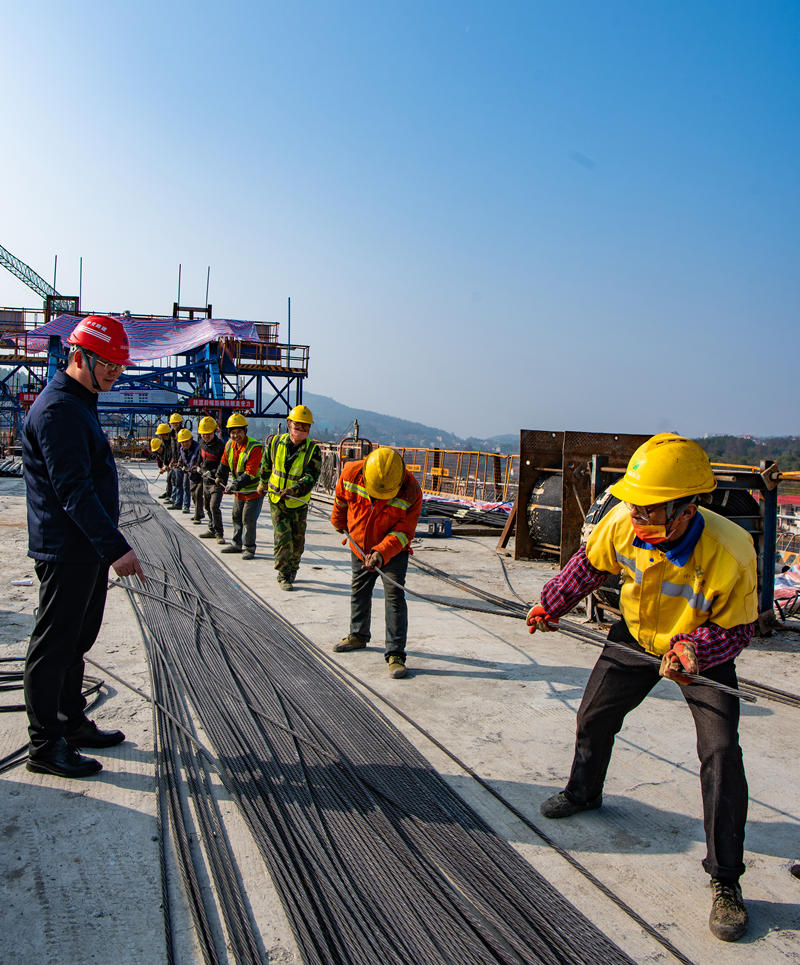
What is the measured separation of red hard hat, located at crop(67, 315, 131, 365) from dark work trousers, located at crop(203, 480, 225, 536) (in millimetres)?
7095

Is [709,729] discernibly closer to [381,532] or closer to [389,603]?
[389,603]

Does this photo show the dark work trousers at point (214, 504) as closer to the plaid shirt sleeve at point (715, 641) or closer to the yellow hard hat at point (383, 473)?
the yellow hard hat at point (383, 473)

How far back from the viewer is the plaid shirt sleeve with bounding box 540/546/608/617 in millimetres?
2941

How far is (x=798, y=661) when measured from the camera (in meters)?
5.60

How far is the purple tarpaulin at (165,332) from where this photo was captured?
2911 cm

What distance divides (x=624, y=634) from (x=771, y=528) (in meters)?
4.19

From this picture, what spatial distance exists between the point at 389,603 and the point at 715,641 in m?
2.89

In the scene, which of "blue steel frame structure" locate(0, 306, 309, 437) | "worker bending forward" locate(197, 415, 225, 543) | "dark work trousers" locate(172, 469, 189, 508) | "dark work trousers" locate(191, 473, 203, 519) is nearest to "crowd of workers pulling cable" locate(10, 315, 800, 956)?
"worker bending forward" locate(197, 415, 225, 543)

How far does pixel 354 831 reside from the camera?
2.86 m

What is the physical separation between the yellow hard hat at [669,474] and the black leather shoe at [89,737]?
285 centimetres

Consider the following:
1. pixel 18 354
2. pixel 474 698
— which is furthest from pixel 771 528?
pixel 18 354

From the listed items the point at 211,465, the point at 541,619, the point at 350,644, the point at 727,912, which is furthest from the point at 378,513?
the point at 211,465

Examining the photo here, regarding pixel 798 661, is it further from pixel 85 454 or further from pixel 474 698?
pixel 85 454

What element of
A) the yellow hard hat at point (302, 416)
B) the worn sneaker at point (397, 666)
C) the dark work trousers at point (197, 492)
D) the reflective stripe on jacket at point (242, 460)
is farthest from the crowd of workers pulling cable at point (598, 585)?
the dark work trousers at point (197, 492)
